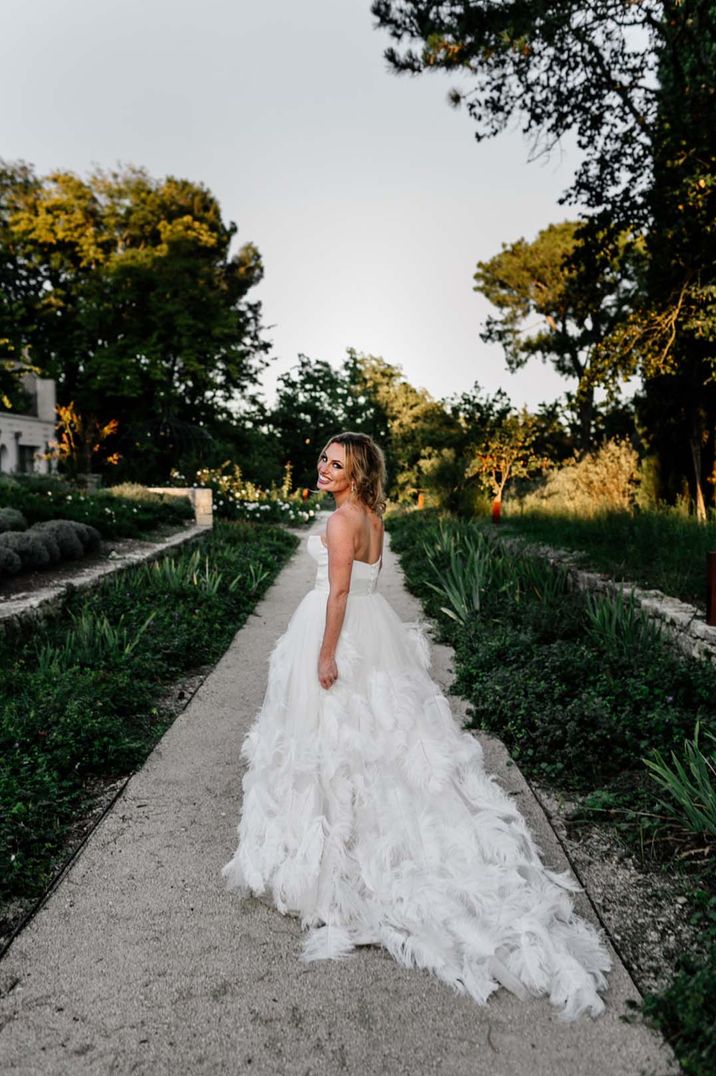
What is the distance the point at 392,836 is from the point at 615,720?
1752mm

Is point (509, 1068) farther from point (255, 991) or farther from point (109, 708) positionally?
point (109, 708)

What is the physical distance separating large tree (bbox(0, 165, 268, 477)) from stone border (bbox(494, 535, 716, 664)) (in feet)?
66.0

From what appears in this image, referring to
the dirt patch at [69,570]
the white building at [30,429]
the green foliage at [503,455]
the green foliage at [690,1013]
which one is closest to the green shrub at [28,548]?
the dirt patch at [69,570]

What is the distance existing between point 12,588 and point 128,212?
24.1 metres

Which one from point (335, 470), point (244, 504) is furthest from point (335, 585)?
point (244, 504)

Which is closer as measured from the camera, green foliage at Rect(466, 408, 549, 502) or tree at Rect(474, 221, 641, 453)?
green foliage at Rect(466, 408, 549, 502)

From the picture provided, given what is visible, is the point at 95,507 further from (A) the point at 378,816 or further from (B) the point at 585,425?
(B) the point at 585,425

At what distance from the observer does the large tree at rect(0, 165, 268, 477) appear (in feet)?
82.0

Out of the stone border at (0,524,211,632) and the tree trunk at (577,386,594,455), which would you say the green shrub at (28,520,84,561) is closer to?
the stone border at (0,524,211,632)

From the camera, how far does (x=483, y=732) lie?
408 centimetres

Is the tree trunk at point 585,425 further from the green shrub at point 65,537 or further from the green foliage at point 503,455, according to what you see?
the green shrub at point 65,537

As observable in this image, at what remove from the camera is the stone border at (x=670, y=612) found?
435 centimetres

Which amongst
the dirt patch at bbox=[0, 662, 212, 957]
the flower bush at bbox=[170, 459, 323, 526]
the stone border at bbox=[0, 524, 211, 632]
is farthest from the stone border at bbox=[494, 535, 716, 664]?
the flower bush at bbox=[170, 459, 323, 526]

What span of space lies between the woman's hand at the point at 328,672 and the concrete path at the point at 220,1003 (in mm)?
793
